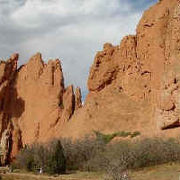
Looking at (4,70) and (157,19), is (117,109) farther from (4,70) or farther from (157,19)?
(4,70)

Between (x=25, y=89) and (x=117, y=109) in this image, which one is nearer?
(x=117, y=109)

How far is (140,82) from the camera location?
56469mm

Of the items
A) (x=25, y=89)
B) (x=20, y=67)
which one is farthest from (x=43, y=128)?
(x=20, y=67)

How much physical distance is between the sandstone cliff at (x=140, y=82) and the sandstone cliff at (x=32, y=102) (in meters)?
4.06

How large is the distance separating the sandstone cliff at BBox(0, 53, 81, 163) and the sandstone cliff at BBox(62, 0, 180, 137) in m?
4.06

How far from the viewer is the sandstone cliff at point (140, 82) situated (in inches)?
1929

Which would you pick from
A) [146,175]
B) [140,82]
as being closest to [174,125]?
[140,82]

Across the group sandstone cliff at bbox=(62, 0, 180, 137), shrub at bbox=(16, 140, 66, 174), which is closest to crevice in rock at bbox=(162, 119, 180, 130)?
sandstone cliff at bbox=(62, 0, 180, 137)

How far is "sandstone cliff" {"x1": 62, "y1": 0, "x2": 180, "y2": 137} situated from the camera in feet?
161

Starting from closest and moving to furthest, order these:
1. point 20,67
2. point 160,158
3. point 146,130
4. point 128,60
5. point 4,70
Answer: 1. point 160,158
2. point 146,130
3. point 128,60
4. point 4,70
5. point 20,67

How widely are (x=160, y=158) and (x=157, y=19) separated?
21.1m

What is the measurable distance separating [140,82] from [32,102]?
752 inches

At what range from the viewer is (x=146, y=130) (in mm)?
50125

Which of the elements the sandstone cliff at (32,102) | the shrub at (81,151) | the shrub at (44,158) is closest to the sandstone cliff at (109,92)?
the sandstone cliff at (32,102)
